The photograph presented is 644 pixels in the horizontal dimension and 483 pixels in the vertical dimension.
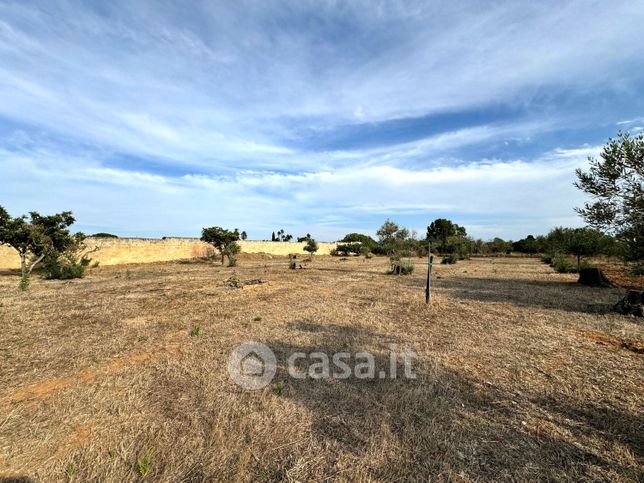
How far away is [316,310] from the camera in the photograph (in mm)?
9852

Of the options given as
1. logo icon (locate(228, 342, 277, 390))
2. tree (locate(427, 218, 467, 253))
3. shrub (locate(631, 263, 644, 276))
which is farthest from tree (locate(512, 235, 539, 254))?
logo icon (locate(228, 342, 277, 390))

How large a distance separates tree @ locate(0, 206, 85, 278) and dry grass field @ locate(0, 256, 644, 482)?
12.3 metres

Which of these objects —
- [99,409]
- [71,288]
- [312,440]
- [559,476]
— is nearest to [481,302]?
[559,476]

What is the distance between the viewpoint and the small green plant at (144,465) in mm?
2909

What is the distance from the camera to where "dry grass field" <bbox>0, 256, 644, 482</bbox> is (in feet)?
10.00

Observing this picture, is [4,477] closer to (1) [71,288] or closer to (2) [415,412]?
(2) [415,412]

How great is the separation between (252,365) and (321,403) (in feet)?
5.85

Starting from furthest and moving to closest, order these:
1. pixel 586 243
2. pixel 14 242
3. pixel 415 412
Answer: pixel 586 243 → pixel 14 242 → pixel 415 412

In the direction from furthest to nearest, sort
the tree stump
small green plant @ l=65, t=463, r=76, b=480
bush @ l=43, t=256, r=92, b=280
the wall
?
the wall < bush @ l=43, t=256, r=92, b=280 < the tree stump < small green plant @ l=65, t=463, r=76, b=480

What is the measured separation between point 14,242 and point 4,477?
20.7 meters

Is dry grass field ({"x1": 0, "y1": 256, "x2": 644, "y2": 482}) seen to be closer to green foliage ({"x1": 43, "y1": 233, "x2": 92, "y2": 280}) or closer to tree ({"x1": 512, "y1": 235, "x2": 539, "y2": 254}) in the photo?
green foliage ({"x1": 43, "y1": 233, "x2": 92, "y2": 280})

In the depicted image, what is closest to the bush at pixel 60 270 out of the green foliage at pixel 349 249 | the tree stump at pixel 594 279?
the tree stump at pixel 594 279

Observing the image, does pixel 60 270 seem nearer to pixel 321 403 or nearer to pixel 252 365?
pixel 252 365

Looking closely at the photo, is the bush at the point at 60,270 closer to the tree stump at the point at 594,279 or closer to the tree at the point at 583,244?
the tree stump at the point at 594,279
